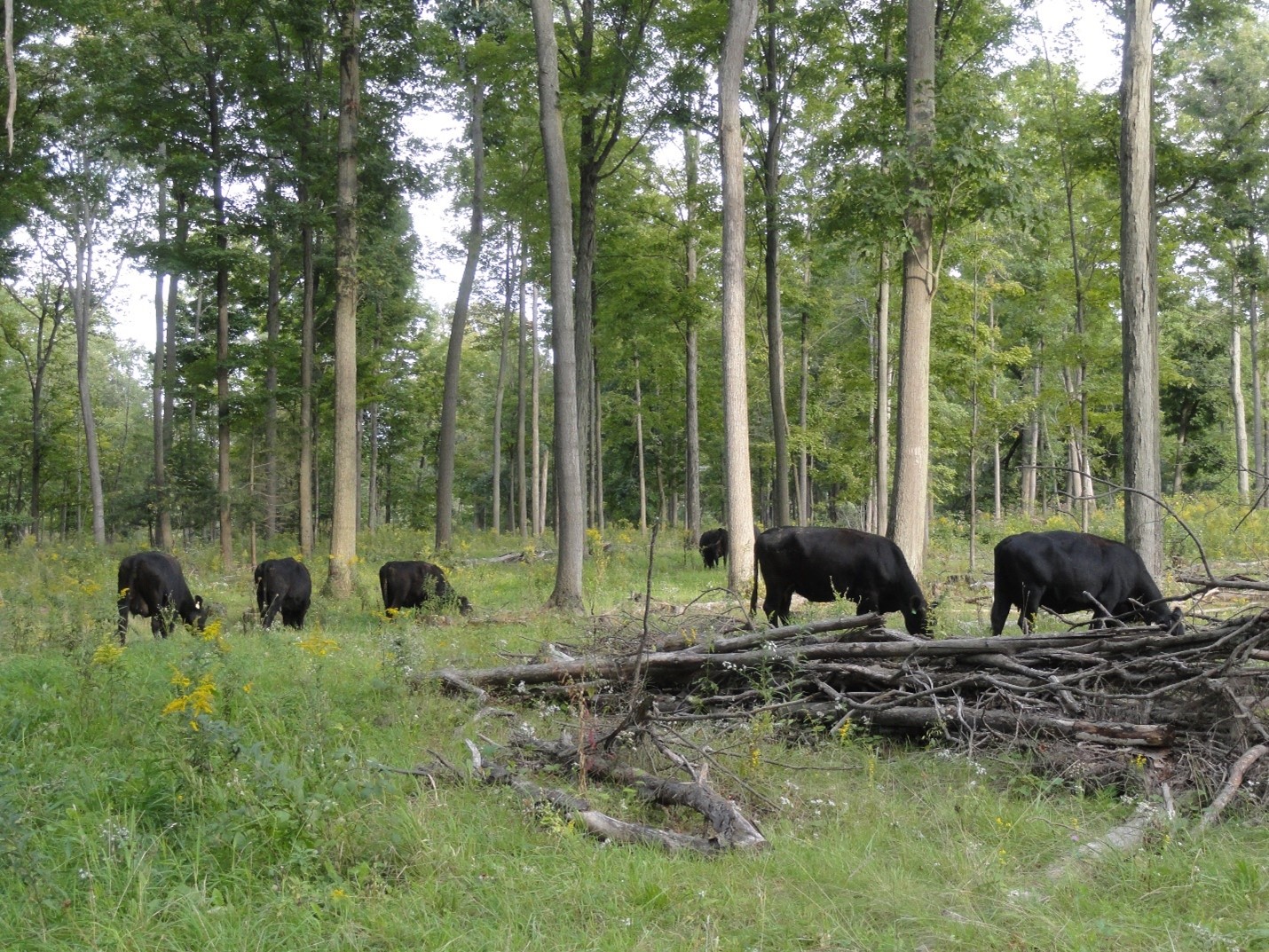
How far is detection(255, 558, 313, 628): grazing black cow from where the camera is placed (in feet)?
46.0

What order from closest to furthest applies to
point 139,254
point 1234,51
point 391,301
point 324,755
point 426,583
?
point 324,755
point 426,583
point 139,254
point 1234,51
point 391,301

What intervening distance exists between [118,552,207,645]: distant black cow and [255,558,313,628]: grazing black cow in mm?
1193

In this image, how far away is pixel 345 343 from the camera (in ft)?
55.4

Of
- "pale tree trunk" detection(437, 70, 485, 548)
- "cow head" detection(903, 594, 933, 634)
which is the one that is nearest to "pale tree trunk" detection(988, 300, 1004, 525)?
"cow head" detection(903, 594, 933, 634)

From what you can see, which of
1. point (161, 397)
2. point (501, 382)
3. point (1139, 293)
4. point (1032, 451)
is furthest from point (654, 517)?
point (1032, 451)

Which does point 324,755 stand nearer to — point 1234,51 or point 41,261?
point 1234,51

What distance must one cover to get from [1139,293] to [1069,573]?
3.77 meters

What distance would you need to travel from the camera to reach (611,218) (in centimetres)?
2548

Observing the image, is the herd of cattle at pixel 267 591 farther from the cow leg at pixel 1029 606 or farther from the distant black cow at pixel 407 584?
the cow leg at pixel 1029 606

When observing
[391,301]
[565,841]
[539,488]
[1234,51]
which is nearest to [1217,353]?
[1234,51]

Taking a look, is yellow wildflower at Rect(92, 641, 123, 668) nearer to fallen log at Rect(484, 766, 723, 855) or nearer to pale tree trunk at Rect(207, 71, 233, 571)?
fallen log at Rect(484, 766, 723, 855)

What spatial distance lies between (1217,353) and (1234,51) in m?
16.4

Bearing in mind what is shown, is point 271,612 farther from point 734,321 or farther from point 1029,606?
point 1029,606

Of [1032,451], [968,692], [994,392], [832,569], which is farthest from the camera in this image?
[1032,451]
